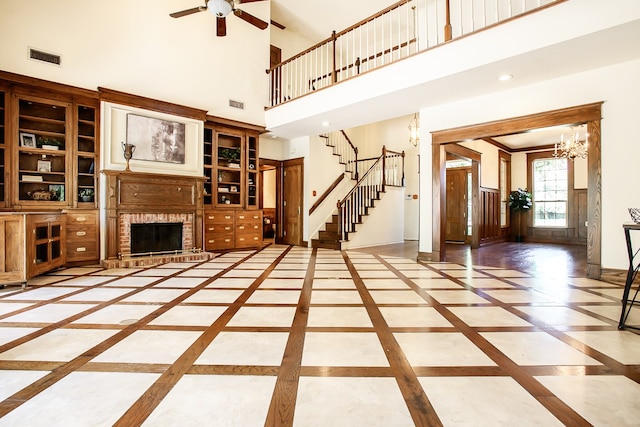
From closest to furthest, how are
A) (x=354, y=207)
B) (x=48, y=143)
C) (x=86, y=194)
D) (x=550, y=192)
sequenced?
(x=48, y=143)
(x=86, y=194)
(x=354, y=207)
(x=550, y=192)

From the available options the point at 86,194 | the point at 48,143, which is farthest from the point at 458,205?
the point at 48,143

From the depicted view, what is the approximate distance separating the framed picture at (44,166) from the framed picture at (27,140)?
27 cm

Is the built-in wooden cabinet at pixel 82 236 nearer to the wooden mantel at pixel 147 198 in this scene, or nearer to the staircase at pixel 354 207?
the wooden mantel at pixel 147 198

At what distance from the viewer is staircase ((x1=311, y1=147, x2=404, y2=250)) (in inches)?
305

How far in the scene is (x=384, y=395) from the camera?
1529mm

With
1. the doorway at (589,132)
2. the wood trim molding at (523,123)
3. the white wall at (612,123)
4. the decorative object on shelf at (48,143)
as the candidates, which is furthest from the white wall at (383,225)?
the decorative object on shelf at (48,143)

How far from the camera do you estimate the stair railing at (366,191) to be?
7.84 metres

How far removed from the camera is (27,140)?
16.2 feet

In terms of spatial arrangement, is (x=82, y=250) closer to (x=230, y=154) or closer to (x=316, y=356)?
(x=230, y=154)

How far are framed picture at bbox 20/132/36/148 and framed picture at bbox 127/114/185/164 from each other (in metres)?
1.31

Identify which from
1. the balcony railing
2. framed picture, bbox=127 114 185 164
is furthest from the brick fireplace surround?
the balcony railing

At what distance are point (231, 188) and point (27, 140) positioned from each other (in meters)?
3.62

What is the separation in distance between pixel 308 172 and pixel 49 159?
17.3ft

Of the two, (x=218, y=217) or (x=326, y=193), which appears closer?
(x=218, y=217)
